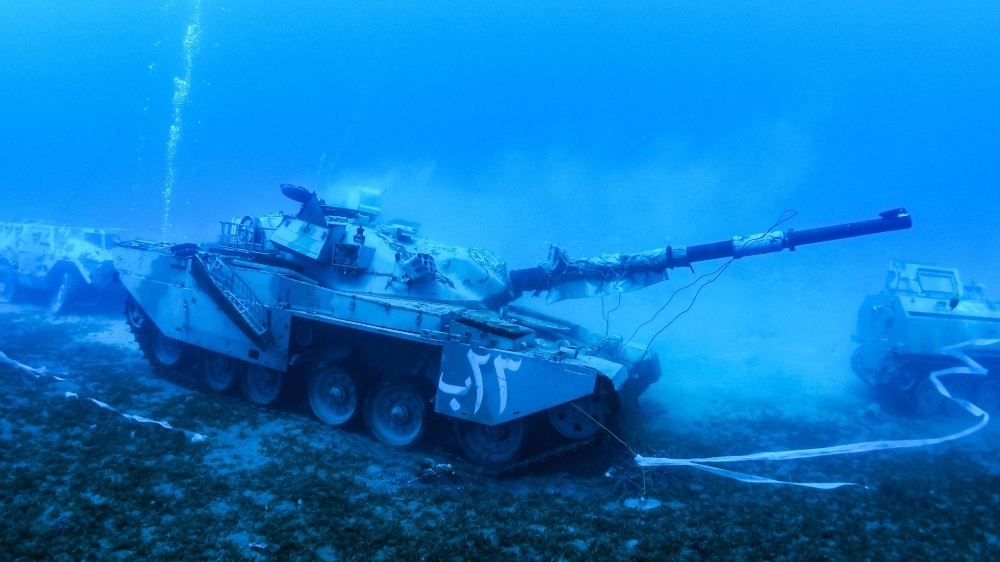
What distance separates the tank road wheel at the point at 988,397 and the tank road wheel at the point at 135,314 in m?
17.0

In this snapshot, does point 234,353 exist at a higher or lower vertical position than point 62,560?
higher

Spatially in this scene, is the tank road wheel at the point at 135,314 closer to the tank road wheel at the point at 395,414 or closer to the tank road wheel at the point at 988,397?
the tank road wheel at the point at 395,414

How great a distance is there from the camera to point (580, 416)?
20.3 feet

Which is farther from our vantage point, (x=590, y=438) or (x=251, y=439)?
(x=251, y=439)

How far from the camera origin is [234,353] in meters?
8.16

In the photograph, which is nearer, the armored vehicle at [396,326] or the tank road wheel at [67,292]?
the armored vehicle at [396,326]

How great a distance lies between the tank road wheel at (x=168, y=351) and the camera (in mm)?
9492

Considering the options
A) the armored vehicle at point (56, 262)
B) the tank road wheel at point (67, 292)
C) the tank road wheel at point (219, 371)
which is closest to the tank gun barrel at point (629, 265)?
the tank road wheel at point (219, 371)

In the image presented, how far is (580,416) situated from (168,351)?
8141 mm

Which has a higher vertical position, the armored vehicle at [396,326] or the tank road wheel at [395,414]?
the armored vehicle at [396,326]

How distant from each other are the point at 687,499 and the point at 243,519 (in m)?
4.56

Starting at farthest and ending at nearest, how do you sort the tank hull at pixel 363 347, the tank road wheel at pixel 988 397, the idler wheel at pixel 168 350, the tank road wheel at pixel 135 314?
the tank road wheel at pixel 988 397 → the tank road wheel at pixel 135 314 → the idler wheel at pixel 168 350 → the tank hull at pixel 363 347

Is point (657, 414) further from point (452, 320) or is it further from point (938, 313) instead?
point (938, 313)

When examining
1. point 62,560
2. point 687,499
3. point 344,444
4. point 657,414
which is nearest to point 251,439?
point 344,444
